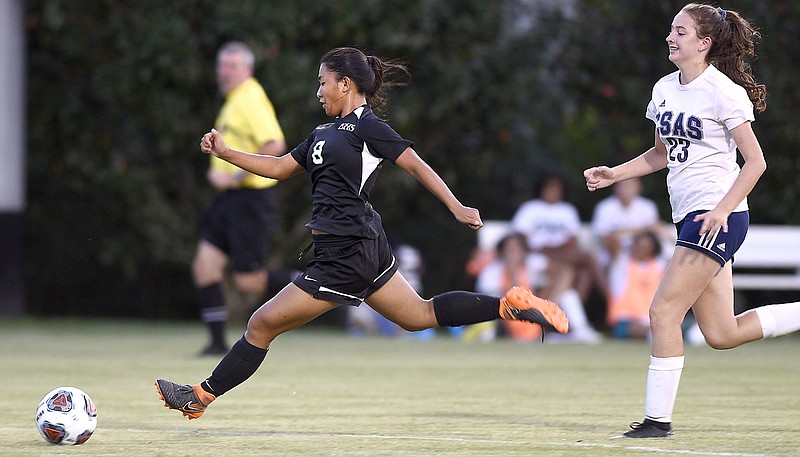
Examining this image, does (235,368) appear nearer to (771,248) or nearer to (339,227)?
(339,227)

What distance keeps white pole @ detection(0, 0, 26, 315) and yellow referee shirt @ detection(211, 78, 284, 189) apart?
20.2 ft

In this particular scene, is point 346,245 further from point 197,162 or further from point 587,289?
point 197,162

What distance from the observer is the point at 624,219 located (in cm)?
1400

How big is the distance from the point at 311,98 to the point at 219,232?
443cm

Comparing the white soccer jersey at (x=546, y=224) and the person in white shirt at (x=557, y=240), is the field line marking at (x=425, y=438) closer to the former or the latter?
the person in white shirt at (x=557, y=240)

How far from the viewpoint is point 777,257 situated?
14562mm

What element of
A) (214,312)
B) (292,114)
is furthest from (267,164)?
(292,114)

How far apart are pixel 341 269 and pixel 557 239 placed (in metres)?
8.20

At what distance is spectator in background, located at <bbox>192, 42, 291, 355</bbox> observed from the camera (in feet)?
34.2

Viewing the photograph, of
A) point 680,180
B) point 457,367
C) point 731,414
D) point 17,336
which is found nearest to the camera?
point 680,180

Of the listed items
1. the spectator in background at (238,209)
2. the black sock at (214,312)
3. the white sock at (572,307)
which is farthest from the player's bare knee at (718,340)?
the white sock at (572,307)

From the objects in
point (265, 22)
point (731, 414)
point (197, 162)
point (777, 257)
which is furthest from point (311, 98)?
point (731, 414)

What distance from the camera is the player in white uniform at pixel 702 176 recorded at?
573cm

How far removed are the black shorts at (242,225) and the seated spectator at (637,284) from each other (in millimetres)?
4429
